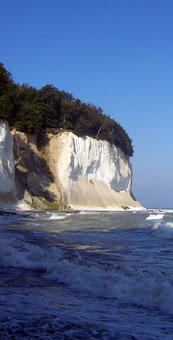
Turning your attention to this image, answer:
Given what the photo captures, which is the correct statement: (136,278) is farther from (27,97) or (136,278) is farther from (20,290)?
(27,97)

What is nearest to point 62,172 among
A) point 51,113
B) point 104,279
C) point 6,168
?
point 51,113

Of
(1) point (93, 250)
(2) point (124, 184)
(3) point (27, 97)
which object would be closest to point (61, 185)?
(3) point (27, 97)

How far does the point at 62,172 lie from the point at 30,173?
7.98m

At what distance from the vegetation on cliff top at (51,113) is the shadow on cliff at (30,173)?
8.11 feet

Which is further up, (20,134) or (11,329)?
(20,134)

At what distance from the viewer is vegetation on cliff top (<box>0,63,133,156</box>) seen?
41.3 metres

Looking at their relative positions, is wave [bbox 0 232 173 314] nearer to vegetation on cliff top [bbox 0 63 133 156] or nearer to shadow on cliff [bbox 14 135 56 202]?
vegetation on cliff top [bbox 0 63 133 156]

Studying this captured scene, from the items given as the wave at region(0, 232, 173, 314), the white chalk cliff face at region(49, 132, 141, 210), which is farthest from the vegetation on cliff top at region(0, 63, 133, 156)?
A: the wave at region(0, 232, 173, 314)

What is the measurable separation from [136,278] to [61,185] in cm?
4268

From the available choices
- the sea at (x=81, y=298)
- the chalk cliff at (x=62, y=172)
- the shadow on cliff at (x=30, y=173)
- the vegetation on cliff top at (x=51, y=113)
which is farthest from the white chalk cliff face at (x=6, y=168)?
the sea at (x=81, y=298)

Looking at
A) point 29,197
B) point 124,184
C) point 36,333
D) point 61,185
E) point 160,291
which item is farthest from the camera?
point 124,184

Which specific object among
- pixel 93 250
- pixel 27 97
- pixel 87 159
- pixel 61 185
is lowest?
pixel 93 250

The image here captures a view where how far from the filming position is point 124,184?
70.4 m

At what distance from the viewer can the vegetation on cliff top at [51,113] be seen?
135 ft
